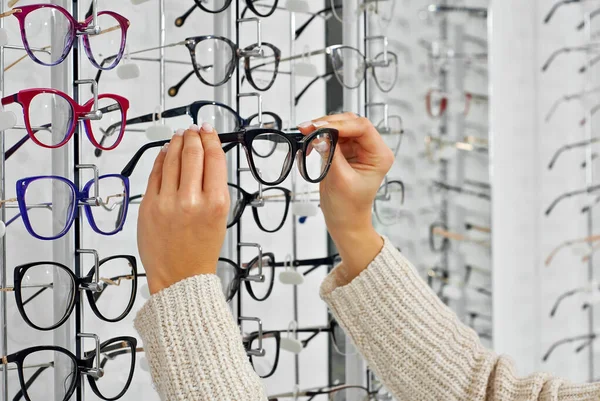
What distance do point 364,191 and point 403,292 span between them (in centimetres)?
15

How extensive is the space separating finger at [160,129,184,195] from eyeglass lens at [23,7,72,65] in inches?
10.8

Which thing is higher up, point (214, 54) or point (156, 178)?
point (214, 54)

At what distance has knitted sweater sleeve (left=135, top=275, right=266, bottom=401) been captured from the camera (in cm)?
74

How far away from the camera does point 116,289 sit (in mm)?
1197

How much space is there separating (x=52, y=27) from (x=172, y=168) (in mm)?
319

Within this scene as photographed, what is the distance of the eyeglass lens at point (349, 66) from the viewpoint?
134cm

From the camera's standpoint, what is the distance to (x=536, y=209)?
2.21 meters

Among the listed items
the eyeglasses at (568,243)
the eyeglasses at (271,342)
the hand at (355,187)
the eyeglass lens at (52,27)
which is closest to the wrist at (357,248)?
the hand at (355,187)

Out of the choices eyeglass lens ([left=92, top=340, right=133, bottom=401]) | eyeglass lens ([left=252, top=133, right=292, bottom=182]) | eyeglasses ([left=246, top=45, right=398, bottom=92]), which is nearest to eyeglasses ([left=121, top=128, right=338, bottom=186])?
eyeglass lens ([left=252, top=133, right=292, bottom=182])

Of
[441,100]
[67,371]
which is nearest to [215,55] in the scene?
[67,371]

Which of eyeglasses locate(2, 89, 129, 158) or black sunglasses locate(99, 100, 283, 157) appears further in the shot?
black sunglasses locate(99, 100, 283, 157)

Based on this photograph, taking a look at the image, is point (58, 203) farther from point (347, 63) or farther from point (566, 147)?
point (566, 147)

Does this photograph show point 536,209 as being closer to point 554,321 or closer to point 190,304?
point 554,321

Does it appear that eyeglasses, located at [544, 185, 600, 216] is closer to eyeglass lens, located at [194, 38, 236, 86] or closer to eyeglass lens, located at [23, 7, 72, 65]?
eyeglass lens, located at [194, 38, 236, 86]
